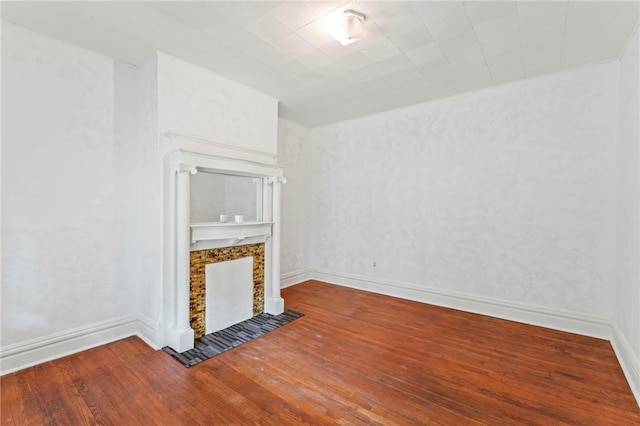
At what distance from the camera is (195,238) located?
9.26 feet

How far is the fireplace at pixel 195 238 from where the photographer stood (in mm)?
2693

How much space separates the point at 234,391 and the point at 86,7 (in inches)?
121

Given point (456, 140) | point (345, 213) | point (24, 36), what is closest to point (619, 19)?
point (456, 140)

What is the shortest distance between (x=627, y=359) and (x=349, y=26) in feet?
11.4

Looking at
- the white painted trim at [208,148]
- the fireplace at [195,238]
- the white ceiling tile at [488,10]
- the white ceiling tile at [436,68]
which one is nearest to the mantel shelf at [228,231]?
the fireplace at [195,238]

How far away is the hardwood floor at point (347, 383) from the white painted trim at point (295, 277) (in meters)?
1.62

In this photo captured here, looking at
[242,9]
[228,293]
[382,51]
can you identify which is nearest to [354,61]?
[382,51]

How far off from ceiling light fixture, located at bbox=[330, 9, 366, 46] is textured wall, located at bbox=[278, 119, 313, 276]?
2.57 metres

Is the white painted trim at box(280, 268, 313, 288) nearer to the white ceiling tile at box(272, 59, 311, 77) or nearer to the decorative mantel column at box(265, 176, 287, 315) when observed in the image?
the decorative mantel column at box(265, 176, 287, 315)

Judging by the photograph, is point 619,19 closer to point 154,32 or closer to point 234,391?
point 154,32

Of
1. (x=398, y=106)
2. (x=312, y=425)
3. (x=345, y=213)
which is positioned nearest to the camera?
(x=312, y=425)

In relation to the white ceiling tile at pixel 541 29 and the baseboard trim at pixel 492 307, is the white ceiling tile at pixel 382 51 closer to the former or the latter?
the white ceiling tile at pixel 541 29

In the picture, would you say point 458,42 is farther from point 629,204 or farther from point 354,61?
point 629,204

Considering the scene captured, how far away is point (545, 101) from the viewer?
126 inches
